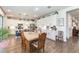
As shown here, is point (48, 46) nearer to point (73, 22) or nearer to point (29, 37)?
point (29, 37)

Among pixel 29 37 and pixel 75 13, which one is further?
pixel 29 37

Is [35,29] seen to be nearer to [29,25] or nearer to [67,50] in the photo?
[29,25]

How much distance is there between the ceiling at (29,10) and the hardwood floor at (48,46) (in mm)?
599

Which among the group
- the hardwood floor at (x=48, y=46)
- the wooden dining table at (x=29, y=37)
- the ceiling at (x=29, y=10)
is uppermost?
the ceiling at (x=29, y=10)

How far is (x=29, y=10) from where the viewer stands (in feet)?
7.40

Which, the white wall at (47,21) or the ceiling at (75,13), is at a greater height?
the ceiling at (75,13)

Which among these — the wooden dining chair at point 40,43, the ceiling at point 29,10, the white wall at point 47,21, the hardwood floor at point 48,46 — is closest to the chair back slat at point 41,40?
the wooden dining chair at point 40,43

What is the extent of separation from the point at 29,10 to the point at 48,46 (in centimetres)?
100

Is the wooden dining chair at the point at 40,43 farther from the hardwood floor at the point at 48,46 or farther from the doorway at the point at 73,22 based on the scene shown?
the doorway at the point at 73,22

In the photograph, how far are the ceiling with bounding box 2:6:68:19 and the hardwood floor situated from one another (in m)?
0.60

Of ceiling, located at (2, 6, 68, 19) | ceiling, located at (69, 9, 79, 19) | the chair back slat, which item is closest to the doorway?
ceiling, located at (69, 9, 79, 19)

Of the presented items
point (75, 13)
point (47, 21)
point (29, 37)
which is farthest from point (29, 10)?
point (75, 13)

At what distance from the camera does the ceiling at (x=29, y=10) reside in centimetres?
221

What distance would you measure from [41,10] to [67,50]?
3.82 ft
